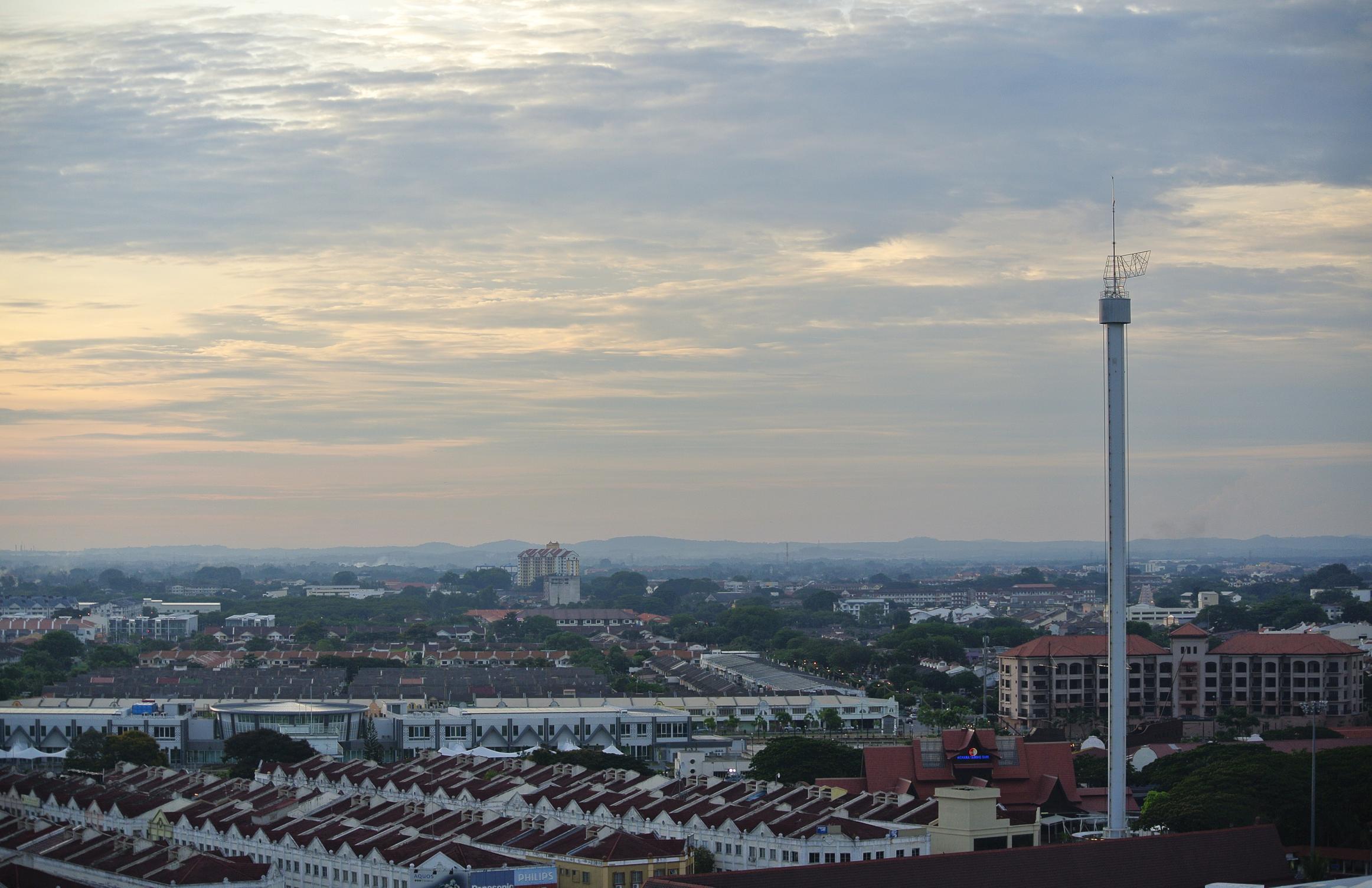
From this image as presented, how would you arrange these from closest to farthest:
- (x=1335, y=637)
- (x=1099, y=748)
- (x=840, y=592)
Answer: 1. (x=1099, y=748)
2. (x=1335, y=637)
3. (x=840, y=592)

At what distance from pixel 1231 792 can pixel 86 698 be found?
40.0 metres

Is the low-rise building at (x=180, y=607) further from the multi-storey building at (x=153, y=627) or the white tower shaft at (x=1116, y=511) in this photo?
the white tower shaft at (x=1116, y=511)

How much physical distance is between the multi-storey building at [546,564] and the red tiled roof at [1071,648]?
11843cm

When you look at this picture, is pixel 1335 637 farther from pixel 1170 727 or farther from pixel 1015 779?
pixel 1015 779

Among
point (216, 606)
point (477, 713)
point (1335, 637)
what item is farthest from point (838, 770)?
point (216, 606)

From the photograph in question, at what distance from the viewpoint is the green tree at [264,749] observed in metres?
43.7

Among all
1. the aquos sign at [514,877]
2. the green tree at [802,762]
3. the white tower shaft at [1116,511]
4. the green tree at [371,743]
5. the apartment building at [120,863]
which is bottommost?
the green tree at [371,743]

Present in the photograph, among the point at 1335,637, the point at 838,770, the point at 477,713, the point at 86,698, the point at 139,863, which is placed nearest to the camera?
the point at 139,863

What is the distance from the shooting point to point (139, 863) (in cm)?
2609

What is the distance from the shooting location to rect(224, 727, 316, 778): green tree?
43688 millimetres

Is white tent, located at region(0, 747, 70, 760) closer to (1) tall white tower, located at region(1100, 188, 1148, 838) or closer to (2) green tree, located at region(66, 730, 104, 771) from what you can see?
(2) green tree, located at region(66, 730, 104, 771)

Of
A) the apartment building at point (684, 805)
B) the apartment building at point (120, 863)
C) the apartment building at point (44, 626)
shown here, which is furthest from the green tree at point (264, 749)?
the apartment building at point (44, 626)

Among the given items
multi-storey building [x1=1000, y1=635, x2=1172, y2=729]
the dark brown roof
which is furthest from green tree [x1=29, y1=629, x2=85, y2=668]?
the dark brown roof

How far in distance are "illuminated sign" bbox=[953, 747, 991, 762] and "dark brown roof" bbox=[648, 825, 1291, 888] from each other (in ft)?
24.3
